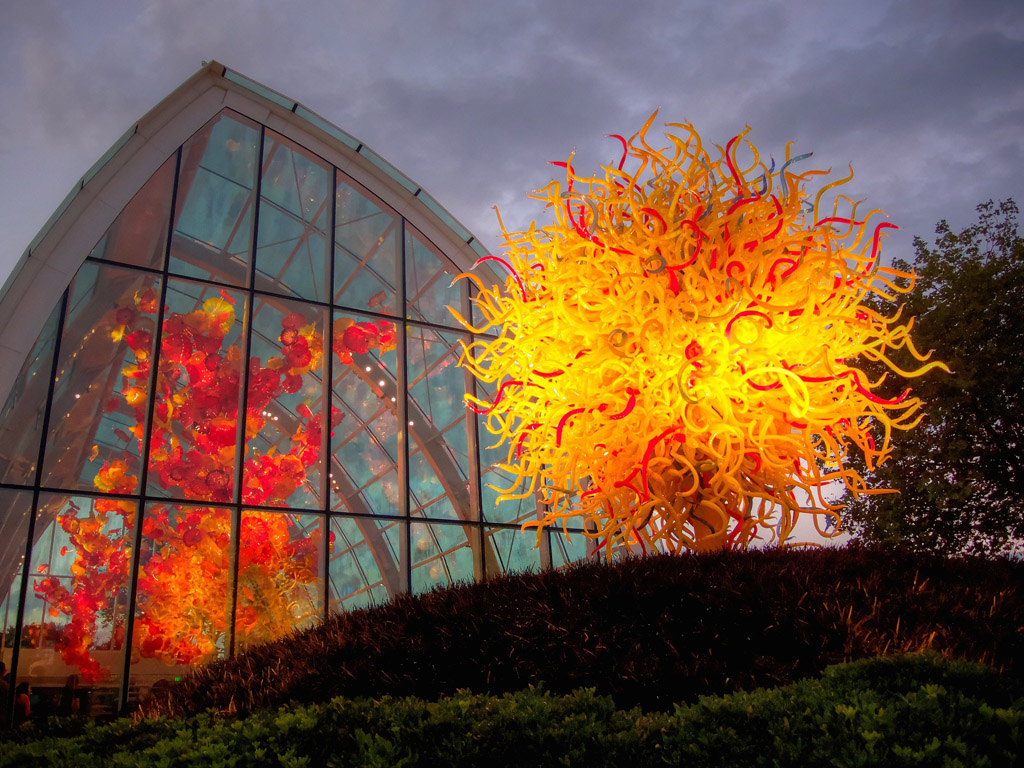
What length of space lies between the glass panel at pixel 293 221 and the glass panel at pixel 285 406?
34cm

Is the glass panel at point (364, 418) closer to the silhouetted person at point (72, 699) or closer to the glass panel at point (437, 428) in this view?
the glass panel at point (437, 428)

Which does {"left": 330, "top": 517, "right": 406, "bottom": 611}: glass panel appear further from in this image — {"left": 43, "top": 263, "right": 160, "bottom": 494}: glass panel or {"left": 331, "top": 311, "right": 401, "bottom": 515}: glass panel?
{"left": 43, "top": 263, "right": 160, "bottom": 494}: glass panel

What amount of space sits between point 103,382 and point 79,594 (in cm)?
227

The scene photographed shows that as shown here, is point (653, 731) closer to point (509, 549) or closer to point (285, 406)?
point (285, 406)

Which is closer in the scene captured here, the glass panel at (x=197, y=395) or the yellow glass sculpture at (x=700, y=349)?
the yellow glass sculpture at (x=700, y=349)

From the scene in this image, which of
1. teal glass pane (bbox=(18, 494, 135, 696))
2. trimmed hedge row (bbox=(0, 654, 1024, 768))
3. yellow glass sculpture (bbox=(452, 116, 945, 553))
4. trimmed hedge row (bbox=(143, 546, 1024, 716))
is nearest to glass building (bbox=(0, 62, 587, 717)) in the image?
teal glass pane (bbox=(18, 494, 135, 696))

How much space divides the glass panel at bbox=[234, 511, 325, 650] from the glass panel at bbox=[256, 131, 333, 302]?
2929mm

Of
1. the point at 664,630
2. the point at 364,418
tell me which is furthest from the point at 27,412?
the point at 664,630

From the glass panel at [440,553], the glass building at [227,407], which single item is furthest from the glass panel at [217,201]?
the glass panel at [440,553]

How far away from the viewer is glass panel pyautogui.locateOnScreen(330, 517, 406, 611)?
29.6 feet

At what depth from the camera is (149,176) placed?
31.8ft

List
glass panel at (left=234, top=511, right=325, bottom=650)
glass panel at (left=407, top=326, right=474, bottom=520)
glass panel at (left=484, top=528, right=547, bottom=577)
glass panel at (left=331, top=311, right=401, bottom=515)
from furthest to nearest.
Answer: glass panel at (left=484, top=528, right=547, bottom=577) → glass panel at (left=407, top=326, right=474, bottom=520) → glass panel at (left=331, top=311, right=401, bottom=515) → glass panel at (left=234, top=511, right=325, bottom=650)

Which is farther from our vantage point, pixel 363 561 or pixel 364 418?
pixel 364 418

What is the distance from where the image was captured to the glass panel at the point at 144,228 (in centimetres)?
922
